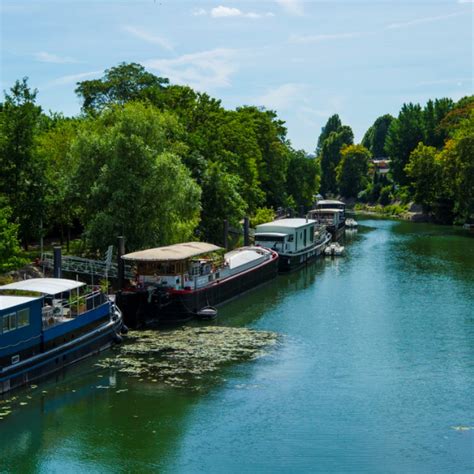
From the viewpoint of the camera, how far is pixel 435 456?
1089 inches

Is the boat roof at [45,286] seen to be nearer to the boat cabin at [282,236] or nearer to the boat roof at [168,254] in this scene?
the boat roof at [168,254]

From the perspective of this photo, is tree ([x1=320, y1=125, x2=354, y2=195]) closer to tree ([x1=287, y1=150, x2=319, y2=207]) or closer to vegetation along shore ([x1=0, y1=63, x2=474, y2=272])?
tree ([x1=287, y1=150, x2=319, y2=207])

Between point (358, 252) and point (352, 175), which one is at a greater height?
point (352, 175)

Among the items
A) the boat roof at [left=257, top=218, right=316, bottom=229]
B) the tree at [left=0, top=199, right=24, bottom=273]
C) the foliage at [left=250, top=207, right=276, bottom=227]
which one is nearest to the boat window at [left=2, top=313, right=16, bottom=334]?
the tree at [left=0, top=199, right=24, bottom=273]

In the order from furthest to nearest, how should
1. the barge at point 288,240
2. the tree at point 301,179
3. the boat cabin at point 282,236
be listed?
the tree at point 301,179
the boat cabin at point 282,236
the barge at point 288,240

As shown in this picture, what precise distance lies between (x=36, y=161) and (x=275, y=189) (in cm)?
6217

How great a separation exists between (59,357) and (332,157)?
16558cm

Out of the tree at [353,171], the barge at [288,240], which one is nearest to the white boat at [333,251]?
the barge at [288,240]

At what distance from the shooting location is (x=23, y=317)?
111ft

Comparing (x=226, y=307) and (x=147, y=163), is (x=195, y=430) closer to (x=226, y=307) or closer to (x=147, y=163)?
(x=226, y=307)

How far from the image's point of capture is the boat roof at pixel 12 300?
33.1 metres

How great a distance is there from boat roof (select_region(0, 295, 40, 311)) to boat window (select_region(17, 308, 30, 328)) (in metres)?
0.42

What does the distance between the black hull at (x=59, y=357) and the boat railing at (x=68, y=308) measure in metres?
1.24

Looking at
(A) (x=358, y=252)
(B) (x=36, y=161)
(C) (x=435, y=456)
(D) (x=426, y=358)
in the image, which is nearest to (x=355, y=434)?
(C) (x=435, y=456)
